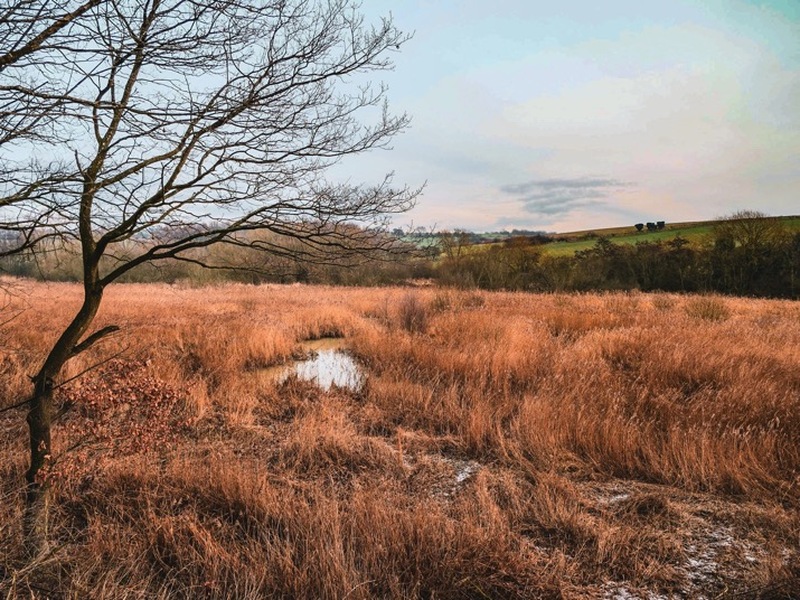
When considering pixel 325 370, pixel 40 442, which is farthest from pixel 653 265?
pixel 40 442

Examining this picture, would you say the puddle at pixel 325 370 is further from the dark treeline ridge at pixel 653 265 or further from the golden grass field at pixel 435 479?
the dark treeline ridge at pixel 653 265

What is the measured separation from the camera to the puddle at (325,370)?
773cm

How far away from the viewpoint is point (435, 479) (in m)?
4.12

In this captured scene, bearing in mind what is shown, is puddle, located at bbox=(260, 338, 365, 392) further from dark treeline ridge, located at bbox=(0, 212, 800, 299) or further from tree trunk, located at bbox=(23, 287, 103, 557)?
dark treeline ridge, located at bbox=(0, 212, 800, 299)

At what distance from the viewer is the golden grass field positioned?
260 cm

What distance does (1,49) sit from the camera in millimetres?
2244

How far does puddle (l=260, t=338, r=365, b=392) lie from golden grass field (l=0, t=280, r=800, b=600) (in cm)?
62

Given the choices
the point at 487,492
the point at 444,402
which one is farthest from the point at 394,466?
the point at 444,402

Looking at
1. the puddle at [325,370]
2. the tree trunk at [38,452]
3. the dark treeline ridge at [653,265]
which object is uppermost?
the dark treeline ridge at [653,265]

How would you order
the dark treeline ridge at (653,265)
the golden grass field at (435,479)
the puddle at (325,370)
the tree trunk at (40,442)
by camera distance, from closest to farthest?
the golden grass field at (435,479)
the tree trunk at (40,442)
the puddle at (325,370)
the dark treeline ridge at (653,265)

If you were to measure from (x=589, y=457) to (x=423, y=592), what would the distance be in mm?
2712

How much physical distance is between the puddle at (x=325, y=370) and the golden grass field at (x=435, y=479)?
0.62 m

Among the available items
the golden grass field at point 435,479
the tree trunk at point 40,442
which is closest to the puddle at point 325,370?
the golden grass field at point 435,479

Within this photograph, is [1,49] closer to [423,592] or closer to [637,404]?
[423,592]
